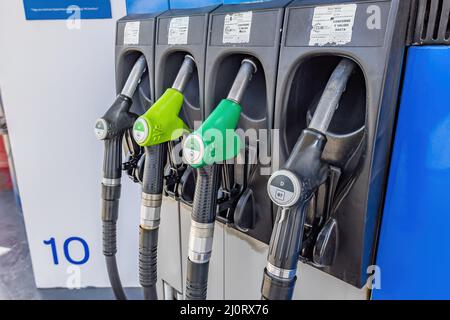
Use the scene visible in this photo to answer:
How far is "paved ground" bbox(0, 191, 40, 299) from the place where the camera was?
1.69 meters

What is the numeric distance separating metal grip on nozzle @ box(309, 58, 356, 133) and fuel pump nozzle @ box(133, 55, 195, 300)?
0.32 meters

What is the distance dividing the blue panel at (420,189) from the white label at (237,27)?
264 mm

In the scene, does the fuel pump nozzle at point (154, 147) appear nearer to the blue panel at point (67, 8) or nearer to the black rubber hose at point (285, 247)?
the black rubber hose at point (285, 247)

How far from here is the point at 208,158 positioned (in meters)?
0.61

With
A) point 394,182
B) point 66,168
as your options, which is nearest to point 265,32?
point 394,182

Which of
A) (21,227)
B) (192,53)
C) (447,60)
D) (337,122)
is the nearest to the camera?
(447,60)

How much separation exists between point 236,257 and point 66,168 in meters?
0.86

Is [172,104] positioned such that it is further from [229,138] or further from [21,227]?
[21,227]

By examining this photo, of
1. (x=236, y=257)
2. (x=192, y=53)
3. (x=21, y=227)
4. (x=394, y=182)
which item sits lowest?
(x=21, y=227)

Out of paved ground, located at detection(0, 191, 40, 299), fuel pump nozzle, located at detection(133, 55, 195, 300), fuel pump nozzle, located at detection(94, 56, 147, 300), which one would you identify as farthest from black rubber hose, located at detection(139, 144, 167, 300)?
paved ground, located at detection(0, 191, 40, 299)

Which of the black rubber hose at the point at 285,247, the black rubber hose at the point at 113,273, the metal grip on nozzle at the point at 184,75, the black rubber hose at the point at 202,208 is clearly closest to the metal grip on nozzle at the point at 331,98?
the black rubber hose at the point at 285,247

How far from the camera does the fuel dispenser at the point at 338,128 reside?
50cm

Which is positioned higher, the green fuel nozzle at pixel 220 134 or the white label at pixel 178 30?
the white label at pixel 178 30

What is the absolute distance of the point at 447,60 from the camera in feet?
1.61
